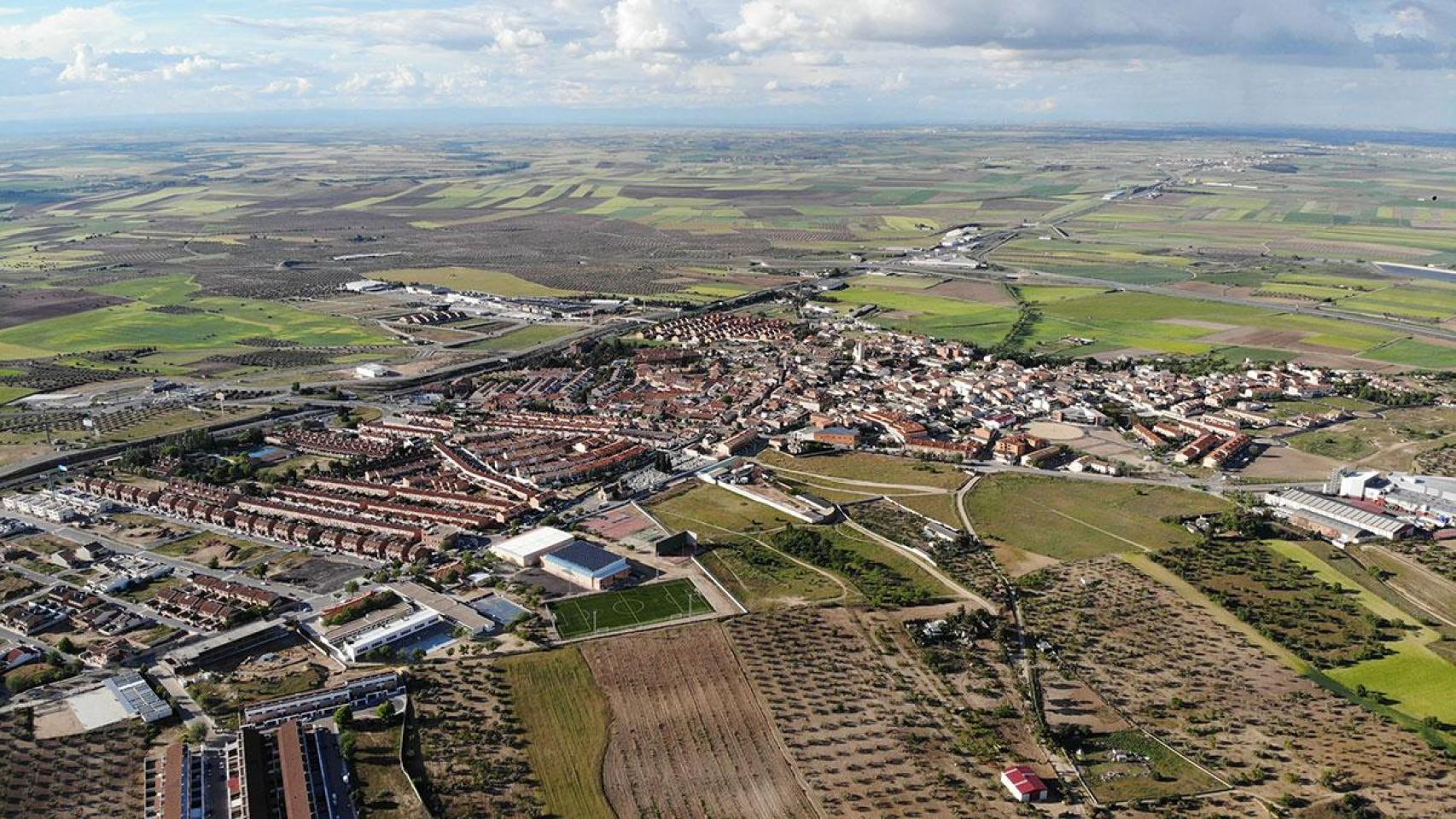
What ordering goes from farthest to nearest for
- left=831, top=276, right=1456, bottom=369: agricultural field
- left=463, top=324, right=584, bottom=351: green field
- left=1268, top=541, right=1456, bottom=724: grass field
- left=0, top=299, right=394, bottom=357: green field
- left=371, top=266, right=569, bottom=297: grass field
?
left=371, top=266, right=569, bottom=297: grass field < left=463, top=324, right=584, bottom=351: green field < left=0, top=299, right=394, bottom=357: green field < left=831, top=276, right=1456, bottom=369: agricultural field < left=1268, top=541, right=1456, bottom=724: grass field

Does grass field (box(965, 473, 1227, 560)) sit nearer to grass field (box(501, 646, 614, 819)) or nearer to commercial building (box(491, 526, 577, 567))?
commercial building (box(491, 526, 577, 567))

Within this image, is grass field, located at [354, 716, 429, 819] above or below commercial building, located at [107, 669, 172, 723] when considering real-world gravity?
below

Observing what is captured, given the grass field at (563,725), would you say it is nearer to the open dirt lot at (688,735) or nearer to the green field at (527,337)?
the open dirt lot at (688,735)

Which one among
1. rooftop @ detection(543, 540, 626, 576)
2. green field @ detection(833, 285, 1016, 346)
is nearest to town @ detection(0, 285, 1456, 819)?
rooftop @ detection(543, 540, 626, 576)

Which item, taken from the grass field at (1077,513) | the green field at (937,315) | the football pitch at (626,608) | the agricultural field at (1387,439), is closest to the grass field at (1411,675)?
the grass field at (1077,513)

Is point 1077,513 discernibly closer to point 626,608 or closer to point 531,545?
point 626,608
